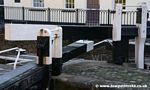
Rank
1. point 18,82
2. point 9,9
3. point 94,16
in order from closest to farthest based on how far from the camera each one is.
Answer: point 18,82, point 94,16, point 9,9

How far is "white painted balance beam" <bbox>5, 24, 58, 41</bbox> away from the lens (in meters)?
7.05

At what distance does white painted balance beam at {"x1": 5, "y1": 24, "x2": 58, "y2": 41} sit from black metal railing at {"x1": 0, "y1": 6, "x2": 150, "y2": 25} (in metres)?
14.6

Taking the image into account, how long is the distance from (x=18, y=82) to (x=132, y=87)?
6.71 feet

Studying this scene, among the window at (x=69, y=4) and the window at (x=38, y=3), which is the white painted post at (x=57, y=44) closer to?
the window at (x=69, y=4)

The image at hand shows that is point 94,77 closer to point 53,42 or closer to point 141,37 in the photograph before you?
point 53,42

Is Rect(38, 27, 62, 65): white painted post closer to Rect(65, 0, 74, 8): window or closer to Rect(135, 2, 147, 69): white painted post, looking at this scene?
Rect(135, 2, 147, 69): white painted post

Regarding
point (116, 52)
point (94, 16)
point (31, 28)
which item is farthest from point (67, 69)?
point (94, 16)

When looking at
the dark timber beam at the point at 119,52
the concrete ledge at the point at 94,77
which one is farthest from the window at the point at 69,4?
the concrete ledge at the point at 94,77

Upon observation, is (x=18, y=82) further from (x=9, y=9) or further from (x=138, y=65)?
(x=9, y=9)

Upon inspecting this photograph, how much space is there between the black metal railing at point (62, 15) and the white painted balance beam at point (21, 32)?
1458 centimetres

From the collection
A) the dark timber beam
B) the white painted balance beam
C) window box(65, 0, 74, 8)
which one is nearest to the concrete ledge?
the white painted balance beam

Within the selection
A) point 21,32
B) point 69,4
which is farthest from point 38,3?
point 21,32

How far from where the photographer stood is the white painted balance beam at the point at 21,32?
7055mm

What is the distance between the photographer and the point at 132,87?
7.22m
